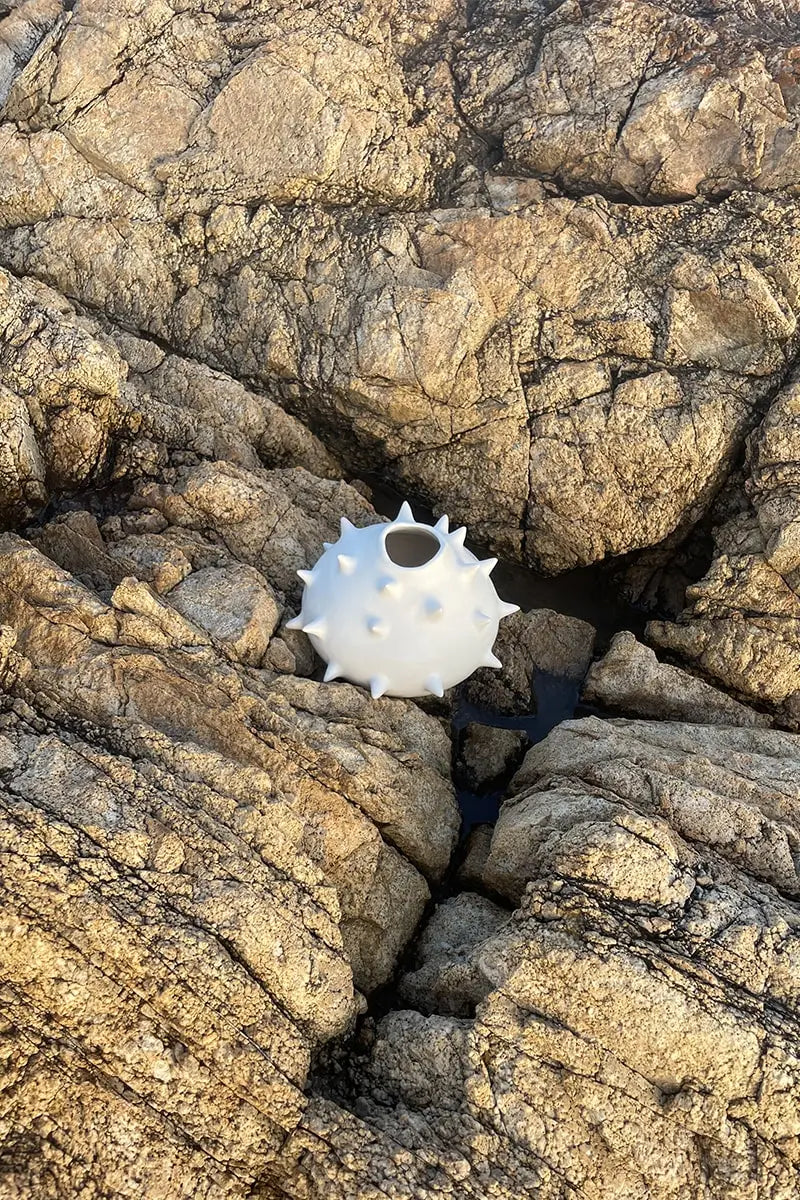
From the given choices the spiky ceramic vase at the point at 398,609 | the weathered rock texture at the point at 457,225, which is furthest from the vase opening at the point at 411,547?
the weathered rock texture at the point at 457,225

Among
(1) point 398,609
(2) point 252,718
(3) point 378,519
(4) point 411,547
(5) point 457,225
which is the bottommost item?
(2) point 252,718

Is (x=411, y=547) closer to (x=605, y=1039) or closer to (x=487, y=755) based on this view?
(x=487, y=755)

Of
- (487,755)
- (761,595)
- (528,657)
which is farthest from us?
(528,657)

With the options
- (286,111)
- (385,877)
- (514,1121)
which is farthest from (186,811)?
(286,111)

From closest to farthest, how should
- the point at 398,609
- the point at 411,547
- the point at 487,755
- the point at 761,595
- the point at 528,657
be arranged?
the point at 398,609, the point at 411,547, the point at 487,755, the point at 761,595, the point at 528,657

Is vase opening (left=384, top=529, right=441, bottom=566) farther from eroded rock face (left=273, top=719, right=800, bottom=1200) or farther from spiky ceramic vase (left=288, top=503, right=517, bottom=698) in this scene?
eroded rock face (left=273, top=719, right=800, bottom=1200)

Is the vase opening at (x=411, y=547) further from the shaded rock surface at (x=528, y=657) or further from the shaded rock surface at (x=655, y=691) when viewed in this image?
the shaded rock surface at (x=655, y=691)

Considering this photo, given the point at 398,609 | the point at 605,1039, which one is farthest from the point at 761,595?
the point at 605,1039
